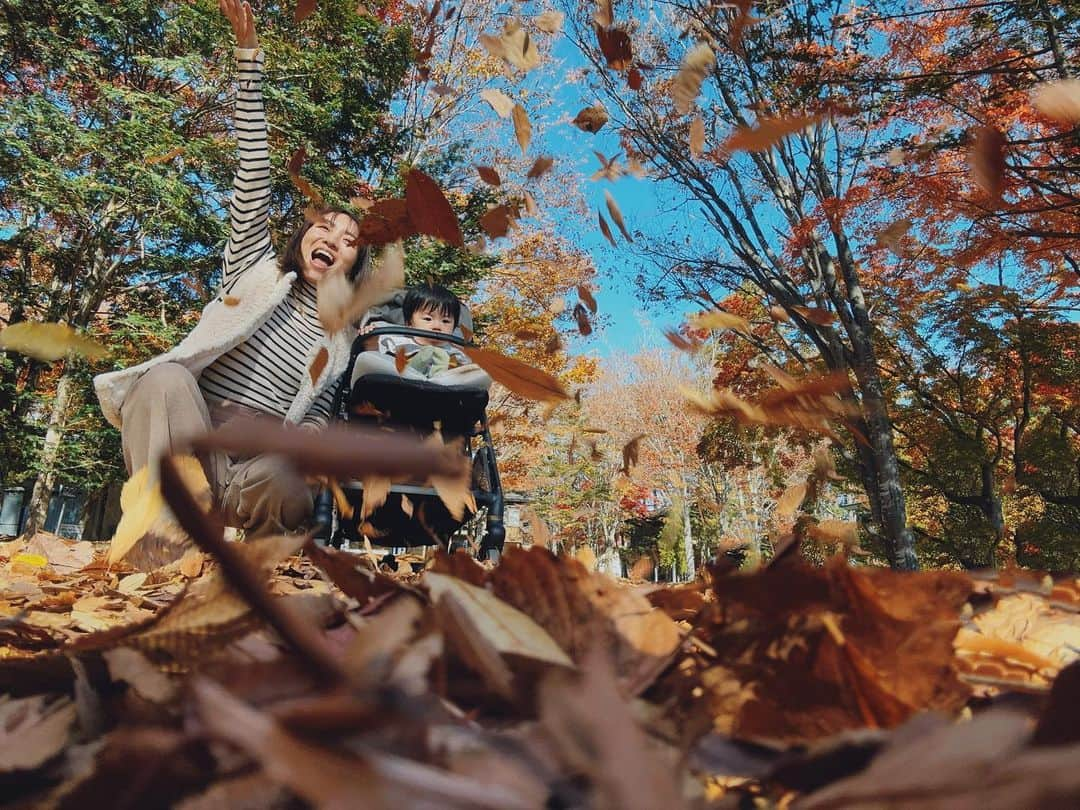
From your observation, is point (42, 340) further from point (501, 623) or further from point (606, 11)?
point (606, 11)

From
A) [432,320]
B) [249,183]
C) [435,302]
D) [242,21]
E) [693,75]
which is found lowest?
[432,320]

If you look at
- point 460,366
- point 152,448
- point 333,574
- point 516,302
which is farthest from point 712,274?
point 333,574

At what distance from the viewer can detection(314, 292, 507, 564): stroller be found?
118 inches

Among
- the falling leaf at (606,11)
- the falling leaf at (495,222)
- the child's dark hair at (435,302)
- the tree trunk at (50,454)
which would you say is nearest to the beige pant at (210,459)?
the falling leaf at (495,222)

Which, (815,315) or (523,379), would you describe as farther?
(815,315)

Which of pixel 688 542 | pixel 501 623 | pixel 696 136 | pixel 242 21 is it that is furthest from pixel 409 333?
pixel 688 542

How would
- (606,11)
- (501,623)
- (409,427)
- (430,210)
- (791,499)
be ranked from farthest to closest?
1. (409,427)
2. (606,11)
3. (791,499)
4. (430,210)
5. (501,623)

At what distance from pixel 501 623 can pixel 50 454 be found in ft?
33.5

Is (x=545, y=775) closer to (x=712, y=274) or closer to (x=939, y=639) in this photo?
(x=939, y=639)

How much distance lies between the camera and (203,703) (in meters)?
0.27

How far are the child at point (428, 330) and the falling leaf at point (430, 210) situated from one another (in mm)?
1561

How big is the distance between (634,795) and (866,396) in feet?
23.6

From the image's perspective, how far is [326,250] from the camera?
2.63m

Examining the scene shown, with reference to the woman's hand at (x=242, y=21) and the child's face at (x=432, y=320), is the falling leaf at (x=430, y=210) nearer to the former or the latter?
the woman's hand at (x=242, y=21)
